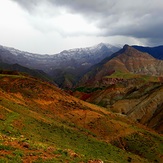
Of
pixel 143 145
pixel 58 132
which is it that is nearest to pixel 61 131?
pixel 58 132

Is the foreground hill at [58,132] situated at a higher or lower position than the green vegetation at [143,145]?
higher

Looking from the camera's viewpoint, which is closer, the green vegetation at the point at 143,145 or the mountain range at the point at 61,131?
the mountain range at the point at 61,131

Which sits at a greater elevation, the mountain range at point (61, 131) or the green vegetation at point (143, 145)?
the mountain range at point (61, 131)

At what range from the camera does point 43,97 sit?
77.0m

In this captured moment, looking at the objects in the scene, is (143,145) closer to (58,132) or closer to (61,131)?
(61,131)

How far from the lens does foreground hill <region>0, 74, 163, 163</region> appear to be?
2502 centimetres

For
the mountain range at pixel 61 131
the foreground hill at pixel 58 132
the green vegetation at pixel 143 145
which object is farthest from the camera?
the green vegetation at pixel 143 145

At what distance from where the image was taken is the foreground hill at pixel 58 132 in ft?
82.1

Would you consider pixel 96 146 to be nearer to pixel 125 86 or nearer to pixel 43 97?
pixel 43 97

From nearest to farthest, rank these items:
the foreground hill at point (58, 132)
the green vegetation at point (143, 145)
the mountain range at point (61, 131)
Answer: the foreground hill at point (58, 132)
the mountain range at point (61, 131)
the green vegetation at point (143, 145)

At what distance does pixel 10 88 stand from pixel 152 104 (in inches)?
3178

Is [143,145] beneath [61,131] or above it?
beneath

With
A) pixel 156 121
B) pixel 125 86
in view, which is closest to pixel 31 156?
pixel 156 121

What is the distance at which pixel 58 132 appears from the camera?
1959 inches
